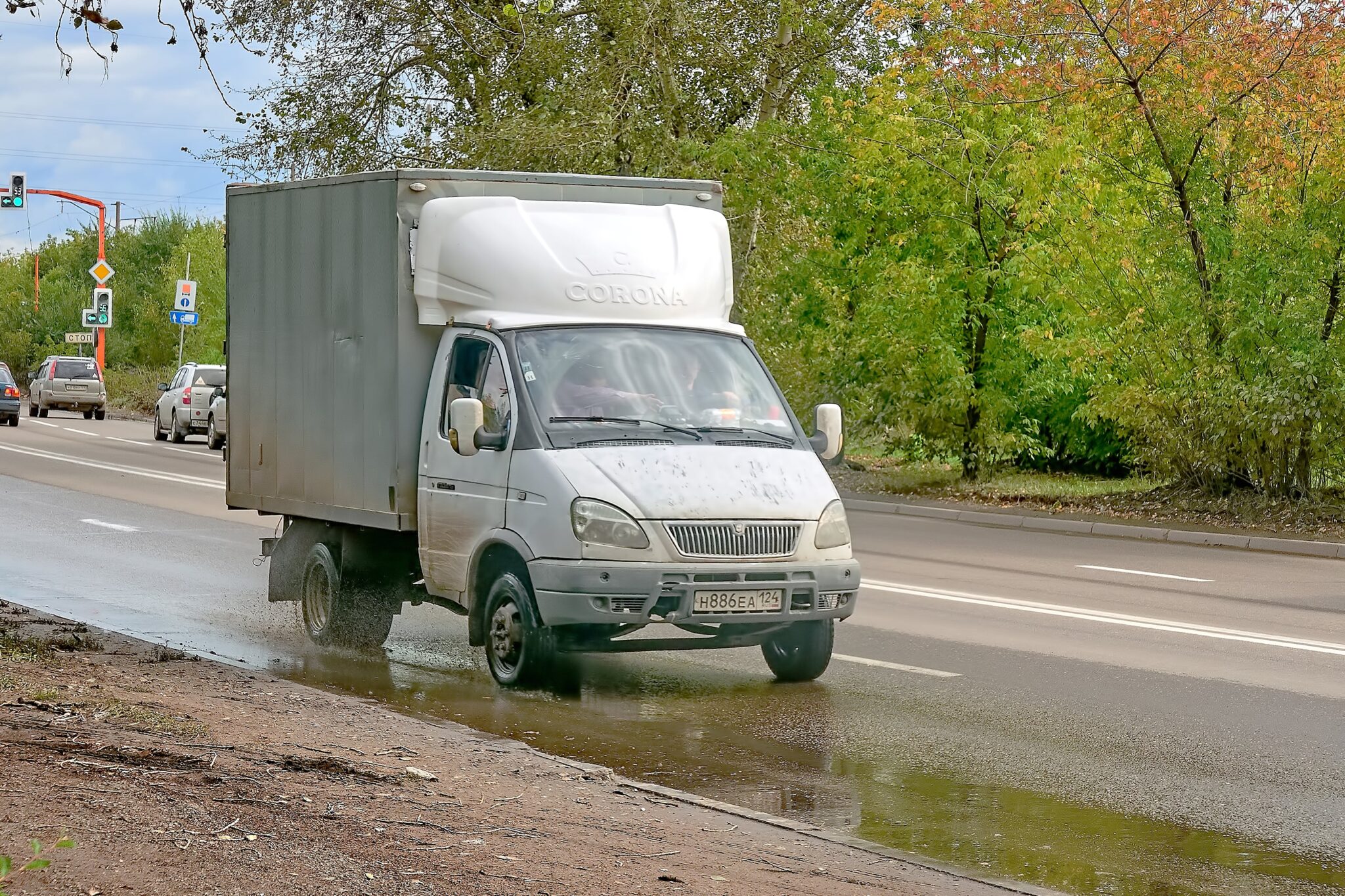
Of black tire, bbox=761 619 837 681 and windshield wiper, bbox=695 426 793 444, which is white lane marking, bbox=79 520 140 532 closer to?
black tire, bbox=761 619 837 681

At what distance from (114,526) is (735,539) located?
11.8m

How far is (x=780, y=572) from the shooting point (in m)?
9.03

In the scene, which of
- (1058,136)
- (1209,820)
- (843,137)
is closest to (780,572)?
(1209,820)

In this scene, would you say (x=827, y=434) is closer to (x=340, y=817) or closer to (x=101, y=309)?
(x=340, y=817)

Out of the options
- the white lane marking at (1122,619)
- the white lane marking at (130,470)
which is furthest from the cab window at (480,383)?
the white lane marking at (130,470)

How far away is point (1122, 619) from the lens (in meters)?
12.7

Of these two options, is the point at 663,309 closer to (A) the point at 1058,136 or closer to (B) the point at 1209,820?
(B) the point at 1209,820

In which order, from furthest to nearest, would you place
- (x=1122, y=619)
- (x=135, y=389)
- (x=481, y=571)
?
(x=135, y=389), (x=1122, y=619), (x=481, y=571)

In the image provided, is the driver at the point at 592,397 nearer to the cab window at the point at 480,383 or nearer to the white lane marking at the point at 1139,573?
the cab window at the point at 480,383

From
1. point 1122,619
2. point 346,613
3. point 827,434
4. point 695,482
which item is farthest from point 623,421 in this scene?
point 1122,619

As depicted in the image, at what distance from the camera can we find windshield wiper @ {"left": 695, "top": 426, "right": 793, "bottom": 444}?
952cm

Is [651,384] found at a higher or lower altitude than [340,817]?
higher

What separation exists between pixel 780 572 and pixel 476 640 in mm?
1890

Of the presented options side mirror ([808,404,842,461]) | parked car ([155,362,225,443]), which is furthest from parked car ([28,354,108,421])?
side mirror ([808,404,842,461])
